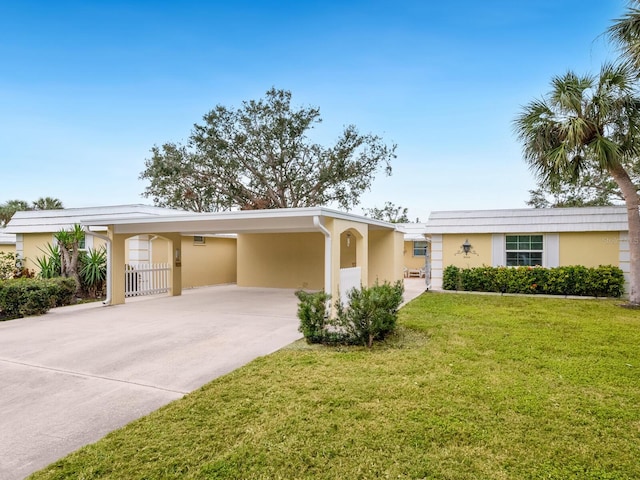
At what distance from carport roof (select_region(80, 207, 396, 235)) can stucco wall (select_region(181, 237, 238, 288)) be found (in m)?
4.40

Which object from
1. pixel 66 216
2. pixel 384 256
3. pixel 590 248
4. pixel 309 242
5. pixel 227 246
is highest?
pixel 66 216

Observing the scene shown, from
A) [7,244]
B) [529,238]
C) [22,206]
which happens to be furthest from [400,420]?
[22,206]

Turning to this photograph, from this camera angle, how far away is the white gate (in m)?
12.5

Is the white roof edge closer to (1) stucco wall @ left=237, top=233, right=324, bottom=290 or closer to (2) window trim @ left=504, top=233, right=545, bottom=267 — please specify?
(1) stucco wall @ left=237, top=233, right=324, bottom=290

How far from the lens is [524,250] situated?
44.1ft

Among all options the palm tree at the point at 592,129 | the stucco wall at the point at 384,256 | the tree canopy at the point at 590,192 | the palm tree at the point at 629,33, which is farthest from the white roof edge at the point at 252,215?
the tree canopy at the point at 590,192

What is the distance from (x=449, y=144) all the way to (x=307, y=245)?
7571mm

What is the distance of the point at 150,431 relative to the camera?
3330 mm

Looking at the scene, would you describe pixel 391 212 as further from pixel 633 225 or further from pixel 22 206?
pixel 22 206

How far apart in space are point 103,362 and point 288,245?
1053cm

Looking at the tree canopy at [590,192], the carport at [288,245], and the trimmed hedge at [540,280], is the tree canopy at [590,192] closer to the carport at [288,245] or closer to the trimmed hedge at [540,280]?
the trimmed hedge at [540,280]

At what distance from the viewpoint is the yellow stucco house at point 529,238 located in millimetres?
12406

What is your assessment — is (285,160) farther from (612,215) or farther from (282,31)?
(612,215)

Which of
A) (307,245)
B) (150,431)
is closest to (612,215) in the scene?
(307,245)
